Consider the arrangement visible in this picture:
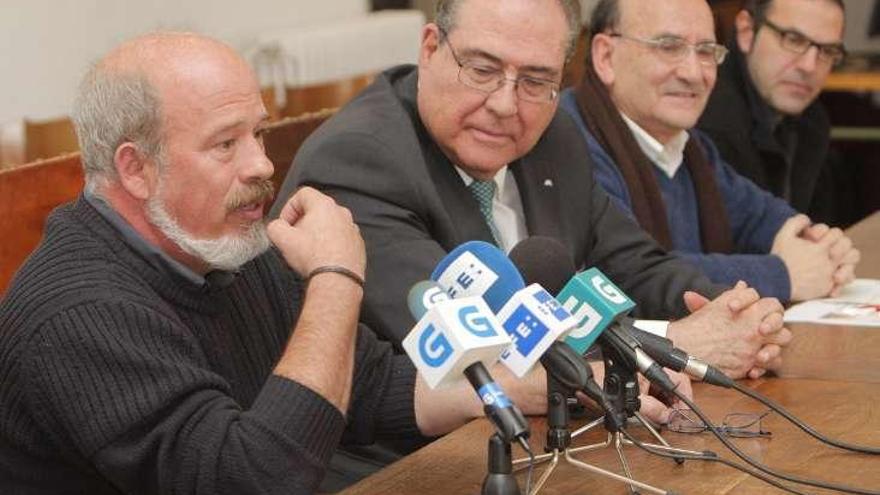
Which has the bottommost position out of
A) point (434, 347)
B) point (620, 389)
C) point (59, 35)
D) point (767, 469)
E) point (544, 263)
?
point (59, 35)

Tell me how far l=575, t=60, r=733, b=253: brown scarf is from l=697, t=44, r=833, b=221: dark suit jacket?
0.64 metres

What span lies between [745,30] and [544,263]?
2.99 metres

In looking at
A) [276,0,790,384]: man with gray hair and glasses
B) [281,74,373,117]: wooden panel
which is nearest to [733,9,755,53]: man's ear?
[281,74,373,117]: wooden panel

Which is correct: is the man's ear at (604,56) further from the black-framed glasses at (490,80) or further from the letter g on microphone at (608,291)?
the letter g on microphone at (608,291)

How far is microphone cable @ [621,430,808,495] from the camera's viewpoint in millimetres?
2182

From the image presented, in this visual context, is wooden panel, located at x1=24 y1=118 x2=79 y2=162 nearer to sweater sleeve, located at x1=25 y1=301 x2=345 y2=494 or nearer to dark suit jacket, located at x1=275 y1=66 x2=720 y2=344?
dark suit jacket, located at x1=275 y1=66 x2=720 y2=344

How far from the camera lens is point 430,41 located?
10.8ft

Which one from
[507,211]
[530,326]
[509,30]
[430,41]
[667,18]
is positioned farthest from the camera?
[667,18]

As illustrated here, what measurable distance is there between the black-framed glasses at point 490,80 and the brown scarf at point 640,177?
2.42ft

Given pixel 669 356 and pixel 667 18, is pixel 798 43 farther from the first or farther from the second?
pixel 669 356

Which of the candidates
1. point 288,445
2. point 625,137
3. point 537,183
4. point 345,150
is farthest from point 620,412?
point 625,137

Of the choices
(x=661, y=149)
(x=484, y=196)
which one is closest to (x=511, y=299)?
(x=484, y=196)

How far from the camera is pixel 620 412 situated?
2.19m

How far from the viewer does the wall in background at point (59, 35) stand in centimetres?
611
